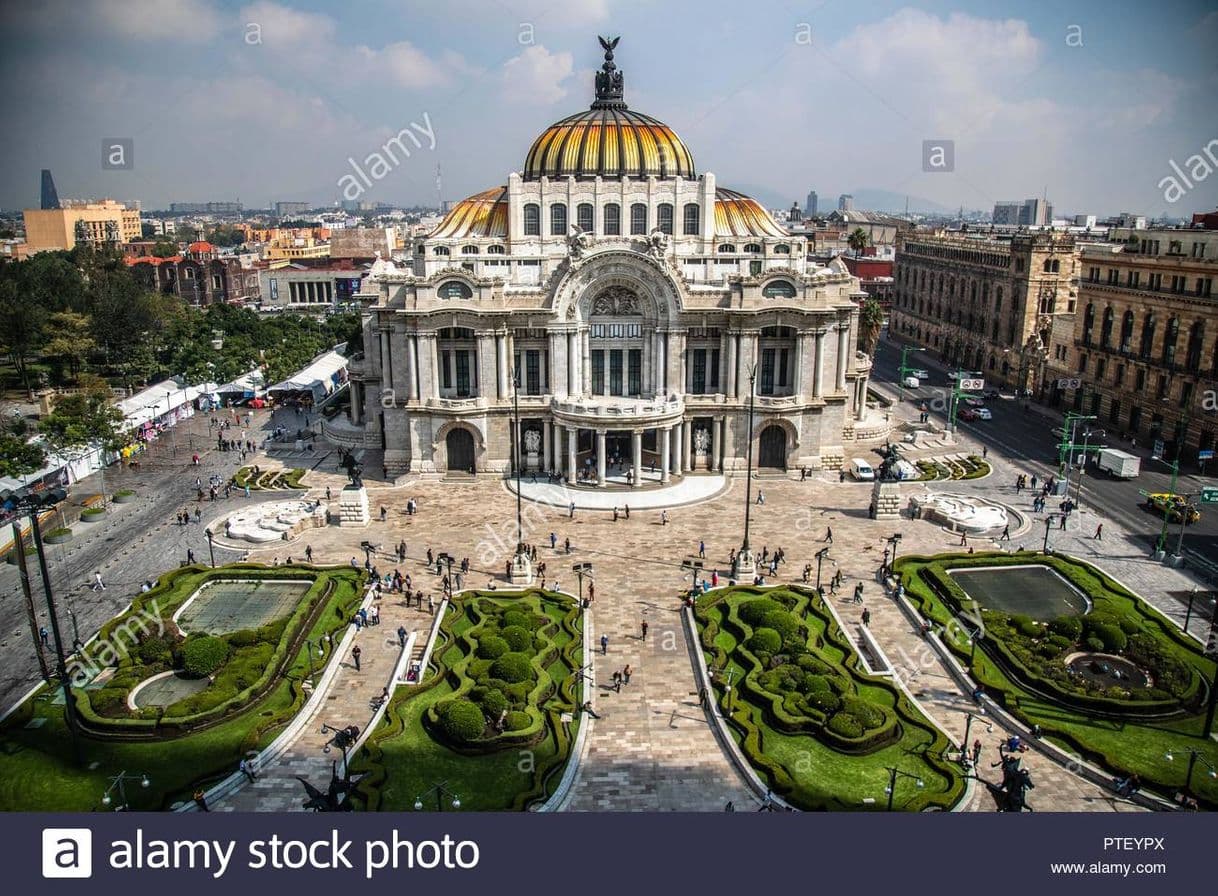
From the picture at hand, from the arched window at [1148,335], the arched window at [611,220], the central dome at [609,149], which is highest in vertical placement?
the central dome at [609,149]

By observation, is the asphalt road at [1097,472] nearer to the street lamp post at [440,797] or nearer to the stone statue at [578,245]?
the stone statue at [578,245]

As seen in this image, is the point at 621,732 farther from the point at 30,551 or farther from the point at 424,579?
the point at 30,551

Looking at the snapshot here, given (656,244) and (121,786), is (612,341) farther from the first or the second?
(121,786)

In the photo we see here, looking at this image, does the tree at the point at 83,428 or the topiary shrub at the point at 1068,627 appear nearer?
the topiary shrub at the point at 1068,627

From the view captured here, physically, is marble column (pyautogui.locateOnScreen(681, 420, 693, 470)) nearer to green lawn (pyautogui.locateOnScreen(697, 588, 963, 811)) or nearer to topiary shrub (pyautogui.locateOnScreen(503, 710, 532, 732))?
green lawn (pyautogui.locateOnScreen(697, 588, 963, 811))

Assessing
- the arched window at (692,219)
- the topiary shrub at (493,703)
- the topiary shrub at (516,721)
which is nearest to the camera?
the topiary shrub at (516,721)

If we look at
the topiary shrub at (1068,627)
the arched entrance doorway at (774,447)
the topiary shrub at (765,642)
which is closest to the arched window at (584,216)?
the arched entrance doorway at (774,447)

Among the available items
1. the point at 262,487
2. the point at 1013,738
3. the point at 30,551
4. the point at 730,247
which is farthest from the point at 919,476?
the point at 30,551

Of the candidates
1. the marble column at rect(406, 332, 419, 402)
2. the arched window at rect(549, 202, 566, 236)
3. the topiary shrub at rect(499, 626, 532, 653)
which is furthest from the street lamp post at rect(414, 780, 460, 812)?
the arched window at rect(549, 202, 566, 236)
